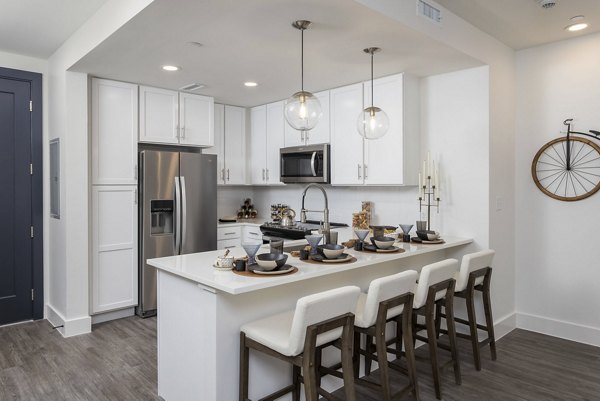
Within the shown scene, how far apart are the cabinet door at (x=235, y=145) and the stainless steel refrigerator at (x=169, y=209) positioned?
799 mm

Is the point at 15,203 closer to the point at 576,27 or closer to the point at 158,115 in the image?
the point at 158,115

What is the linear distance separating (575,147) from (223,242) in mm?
3693

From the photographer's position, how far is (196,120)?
4617mm

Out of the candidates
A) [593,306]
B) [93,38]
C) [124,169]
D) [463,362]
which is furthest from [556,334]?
[93,38]

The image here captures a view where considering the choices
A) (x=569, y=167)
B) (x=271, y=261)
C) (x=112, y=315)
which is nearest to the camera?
(x=271, y=261)

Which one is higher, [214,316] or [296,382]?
[214,316]

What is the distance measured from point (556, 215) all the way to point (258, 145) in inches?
134

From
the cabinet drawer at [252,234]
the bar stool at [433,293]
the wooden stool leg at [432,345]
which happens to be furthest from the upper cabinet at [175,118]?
the wooden stool leg at [432,345]

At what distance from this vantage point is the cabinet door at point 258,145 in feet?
17.2

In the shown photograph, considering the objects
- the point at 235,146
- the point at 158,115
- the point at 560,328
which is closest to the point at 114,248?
the point at 158,115

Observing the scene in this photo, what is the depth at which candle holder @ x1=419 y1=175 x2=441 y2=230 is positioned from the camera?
3.70 m

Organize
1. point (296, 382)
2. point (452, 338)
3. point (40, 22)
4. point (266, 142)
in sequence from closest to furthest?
point (296, 382)
point (452, 338)
point (40, 22)
point (266, 142)

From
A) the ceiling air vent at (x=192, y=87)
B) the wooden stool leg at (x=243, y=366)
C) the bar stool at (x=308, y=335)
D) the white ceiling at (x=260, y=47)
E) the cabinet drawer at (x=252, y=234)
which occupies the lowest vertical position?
the wooden stool leg at (x=243, y=366)

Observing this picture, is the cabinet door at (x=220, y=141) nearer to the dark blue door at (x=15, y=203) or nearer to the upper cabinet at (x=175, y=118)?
the upper cabinet at (x=175, y=118)
